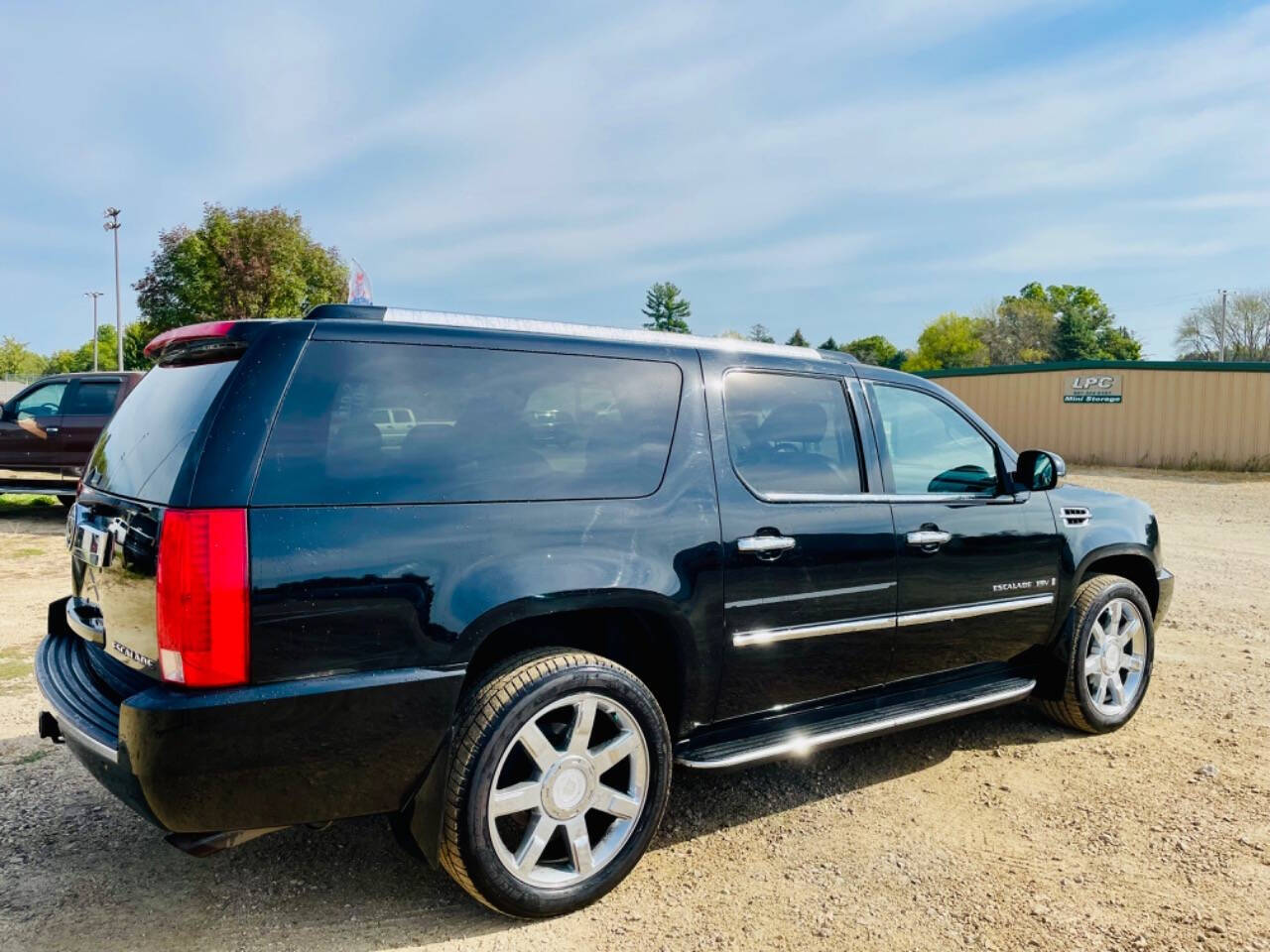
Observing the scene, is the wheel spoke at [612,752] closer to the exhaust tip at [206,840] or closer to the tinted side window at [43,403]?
the exhaust tip at [206,840]

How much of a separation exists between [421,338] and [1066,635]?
3.34m

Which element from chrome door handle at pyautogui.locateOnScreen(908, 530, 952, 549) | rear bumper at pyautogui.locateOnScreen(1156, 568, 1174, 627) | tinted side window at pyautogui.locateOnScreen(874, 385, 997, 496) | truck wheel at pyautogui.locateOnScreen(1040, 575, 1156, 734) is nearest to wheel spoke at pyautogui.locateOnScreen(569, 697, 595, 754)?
chrome door handle at pyautogui.locateOnScreen(908, 530, 952, 549)

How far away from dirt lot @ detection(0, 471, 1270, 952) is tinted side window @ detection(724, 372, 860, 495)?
131cm

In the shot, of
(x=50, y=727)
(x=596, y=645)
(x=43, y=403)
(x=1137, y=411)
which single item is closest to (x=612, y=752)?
(x=596, y=645)

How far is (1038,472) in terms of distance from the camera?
13.7 ft

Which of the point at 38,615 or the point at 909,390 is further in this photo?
the point at 38,615

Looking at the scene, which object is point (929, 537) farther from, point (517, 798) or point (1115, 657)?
point (517, 798)

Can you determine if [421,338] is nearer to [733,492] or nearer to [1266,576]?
[733,492]

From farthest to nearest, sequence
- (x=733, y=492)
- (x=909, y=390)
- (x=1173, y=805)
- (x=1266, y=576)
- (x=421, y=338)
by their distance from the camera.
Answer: (x=1266, y=576)
(x=909, y=390)
(x=1173, y=805)
(x=733, y=492)
(x=421, y=338)

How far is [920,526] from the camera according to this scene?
3.74 metres

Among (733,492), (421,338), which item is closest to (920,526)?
(733,492)

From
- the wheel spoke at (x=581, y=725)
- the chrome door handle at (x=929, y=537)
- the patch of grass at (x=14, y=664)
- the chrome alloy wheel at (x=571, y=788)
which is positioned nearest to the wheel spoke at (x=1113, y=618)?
the chrome door handle at (x=929, y=537)

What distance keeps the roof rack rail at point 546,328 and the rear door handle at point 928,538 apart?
2.69ft

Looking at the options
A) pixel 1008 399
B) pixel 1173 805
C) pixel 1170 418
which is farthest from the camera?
pixel 1008 399
